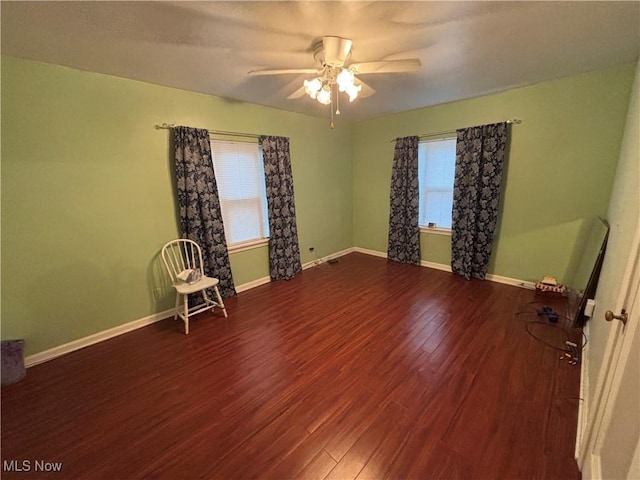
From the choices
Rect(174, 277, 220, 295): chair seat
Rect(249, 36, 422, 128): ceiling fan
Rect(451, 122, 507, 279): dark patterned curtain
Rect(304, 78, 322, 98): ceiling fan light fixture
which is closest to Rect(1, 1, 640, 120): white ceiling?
Rect(249, 36, 422, 128): ceiling fan

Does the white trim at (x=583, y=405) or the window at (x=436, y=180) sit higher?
the window at (x=436, y=180)

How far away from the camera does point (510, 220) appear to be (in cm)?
340

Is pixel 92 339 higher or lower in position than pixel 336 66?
lower

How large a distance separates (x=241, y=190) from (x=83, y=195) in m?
1.58

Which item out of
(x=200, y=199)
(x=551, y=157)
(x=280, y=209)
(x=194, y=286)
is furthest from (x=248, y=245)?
(x=551, y=157)

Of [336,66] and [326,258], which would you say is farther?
[326,258]

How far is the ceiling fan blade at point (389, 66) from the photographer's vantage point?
68.6 inches

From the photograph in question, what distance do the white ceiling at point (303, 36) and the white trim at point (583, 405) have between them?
2365 mm

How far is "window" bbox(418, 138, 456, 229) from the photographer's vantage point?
12.6 ft

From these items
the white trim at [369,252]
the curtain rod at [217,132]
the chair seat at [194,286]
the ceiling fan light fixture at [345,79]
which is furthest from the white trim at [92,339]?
the white trim at [369,252]

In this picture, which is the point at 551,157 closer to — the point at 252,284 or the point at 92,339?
the point at 252,284

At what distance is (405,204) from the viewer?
4266 mm

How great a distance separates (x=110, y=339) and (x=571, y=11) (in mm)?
4400

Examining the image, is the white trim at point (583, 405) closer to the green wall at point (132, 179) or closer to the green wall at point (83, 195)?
the green wall at point (132, 179)
